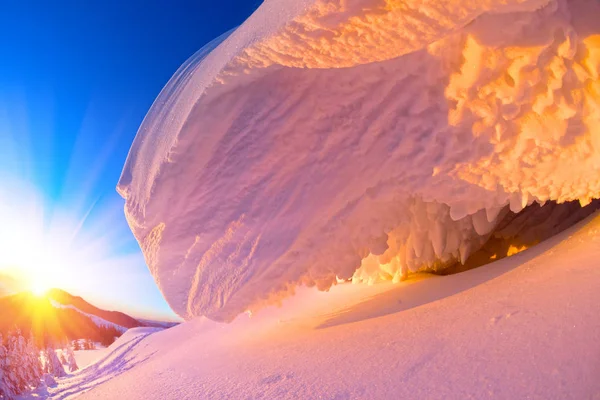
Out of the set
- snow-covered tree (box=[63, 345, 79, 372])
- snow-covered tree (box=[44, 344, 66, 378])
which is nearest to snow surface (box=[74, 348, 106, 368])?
snow-covered tree (box=[63, 345, 79, 372])

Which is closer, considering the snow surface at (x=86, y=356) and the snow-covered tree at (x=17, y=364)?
the snow-covered tree at (x=17, y=364)

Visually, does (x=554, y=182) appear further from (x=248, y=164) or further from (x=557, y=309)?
(x=248, y=164)

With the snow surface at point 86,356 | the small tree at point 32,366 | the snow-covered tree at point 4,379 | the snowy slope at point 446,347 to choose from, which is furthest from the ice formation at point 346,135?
the snow surface at point 86,356

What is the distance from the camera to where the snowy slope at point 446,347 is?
34.3 inches

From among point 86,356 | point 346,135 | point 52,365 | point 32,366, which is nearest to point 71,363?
point 52,365

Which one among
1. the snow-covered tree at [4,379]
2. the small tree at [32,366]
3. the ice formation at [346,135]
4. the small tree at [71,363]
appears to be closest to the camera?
the ice formation at [346,135]

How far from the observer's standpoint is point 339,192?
158 cm

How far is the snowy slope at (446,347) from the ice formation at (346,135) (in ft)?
0.86

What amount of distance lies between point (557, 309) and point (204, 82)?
134 centimetres

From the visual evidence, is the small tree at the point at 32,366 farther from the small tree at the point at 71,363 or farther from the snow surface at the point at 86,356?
the snow surface at the point at 86,356

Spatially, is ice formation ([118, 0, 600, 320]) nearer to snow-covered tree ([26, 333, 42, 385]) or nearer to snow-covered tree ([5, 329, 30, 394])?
snow-covered tree ([5, 329, 30, 394])

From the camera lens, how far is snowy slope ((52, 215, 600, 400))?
2.86 feet

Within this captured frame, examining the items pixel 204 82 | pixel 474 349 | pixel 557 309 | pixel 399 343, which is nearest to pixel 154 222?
pixel 204 82

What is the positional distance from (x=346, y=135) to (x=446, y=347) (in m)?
0.87
